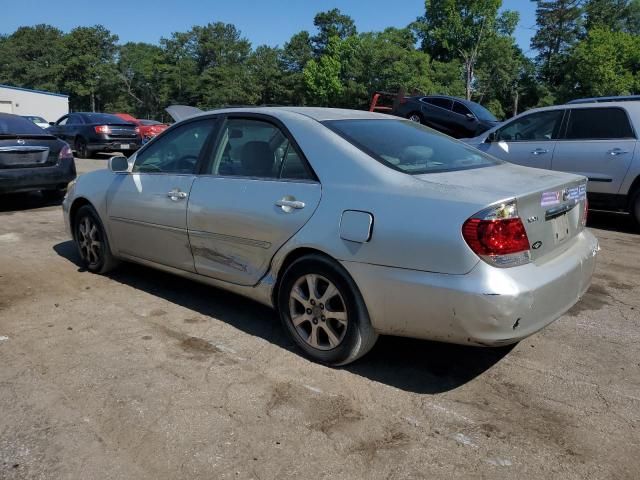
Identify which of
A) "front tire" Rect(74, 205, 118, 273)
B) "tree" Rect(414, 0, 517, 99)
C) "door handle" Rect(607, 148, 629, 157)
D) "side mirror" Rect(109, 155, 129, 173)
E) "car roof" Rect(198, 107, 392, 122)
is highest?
"tree" Rect(414, 0, 517, 99)

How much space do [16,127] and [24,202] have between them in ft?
4.76

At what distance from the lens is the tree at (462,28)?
191ft

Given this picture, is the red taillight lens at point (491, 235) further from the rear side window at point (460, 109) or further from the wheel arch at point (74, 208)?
the rear side window at point (460, 109)

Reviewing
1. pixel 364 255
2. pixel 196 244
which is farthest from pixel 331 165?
pixel 196 244

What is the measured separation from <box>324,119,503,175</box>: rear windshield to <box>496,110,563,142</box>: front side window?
431 cm

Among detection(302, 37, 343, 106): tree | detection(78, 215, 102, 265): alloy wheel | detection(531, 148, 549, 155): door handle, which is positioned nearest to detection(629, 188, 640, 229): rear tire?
detection(531, 148, 549, 155): door handle

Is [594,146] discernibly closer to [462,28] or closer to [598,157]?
[598,157]

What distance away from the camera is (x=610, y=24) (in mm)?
61344

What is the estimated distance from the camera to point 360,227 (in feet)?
9.91

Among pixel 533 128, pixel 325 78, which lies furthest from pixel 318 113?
pixel 325 78

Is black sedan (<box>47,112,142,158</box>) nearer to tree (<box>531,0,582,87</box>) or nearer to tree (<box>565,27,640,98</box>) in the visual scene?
tree (<box>565,27,640,98</box>)

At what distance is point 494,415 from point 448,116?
13.3 m

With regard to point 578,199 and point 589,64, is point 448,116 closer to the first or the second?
point 578,199

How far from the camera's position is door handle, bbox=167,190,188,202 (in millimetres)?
4066
